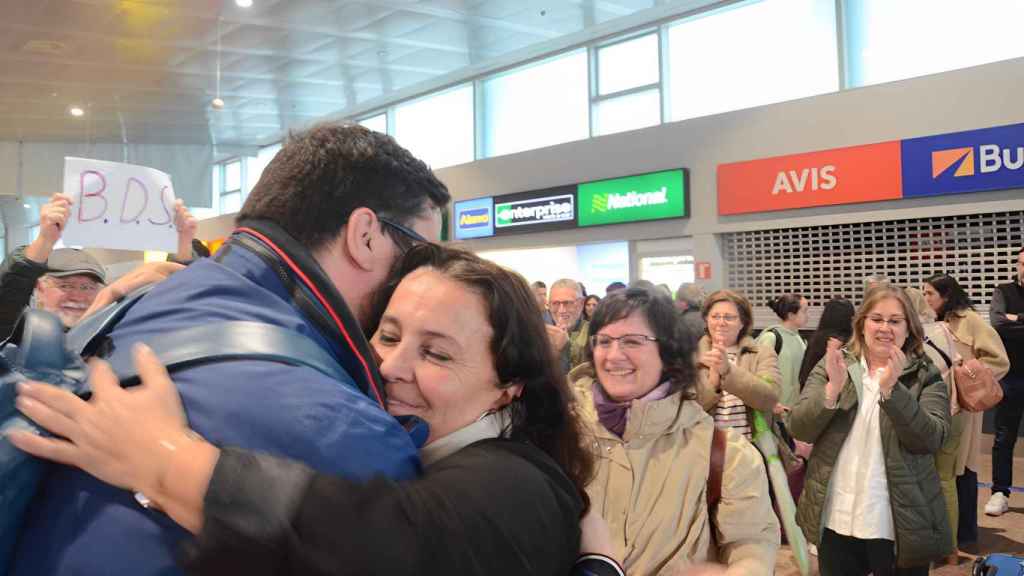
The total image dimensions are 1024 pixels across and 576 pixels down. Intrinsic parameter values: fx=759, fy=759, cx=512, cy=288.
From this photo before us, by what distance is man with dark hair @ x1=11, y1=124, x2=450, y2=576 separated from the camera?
32.7 inches

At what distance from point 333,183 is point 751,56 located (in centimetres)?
915

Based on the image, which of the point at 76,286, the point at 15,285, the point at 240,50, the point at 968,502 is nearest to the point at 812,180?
the point at 968,502

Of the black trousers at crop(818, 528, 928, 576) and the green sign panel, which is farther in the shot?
the green sign panel

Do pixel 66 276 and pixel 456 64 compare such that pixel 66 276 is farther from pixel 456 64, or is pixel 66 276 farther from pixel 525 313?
pixel 456 64

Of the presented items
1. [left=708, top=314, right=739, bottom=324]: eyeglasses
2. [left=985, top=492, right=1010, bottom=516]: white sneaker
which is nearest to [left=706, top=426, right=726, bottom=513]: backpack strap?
[left=708, top=314, right=739, bottom=324]: eyeglasses

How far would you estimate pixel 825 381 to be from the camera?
3463 millimetres

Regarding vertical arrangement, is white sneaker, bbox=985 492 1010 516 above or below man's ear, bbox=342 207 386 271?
below

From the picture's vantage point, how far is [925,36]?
811cm

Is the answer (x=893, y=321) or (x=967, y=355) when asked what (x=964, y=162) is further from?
(x=893, y=321)

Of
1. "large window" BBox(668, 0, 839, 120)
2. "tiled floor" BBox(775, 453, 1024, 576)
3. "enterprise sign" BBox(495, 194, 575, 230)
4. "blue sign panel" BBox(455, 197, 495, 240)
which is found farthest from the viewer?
"blue sign panel" BBox(455, 197, 495, 240)

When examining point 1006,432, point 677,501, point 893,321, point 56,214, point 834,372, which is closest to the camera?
point 677,501

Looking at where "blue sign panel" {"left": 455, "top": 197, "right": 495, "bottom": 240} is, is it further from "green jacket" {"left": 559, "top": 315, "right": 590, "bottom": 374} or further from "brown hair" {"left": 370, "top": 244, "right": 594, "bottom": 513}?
"brown hair" {"left": 370, "top": 244, "right": 594, "bottom": 513}

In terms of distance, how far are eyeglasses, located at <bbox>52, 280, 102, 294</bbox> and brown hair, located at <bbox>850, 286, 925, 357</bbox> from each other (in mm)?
3511

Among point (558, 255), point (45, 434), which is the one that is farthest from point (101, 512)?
point (558, 255)
